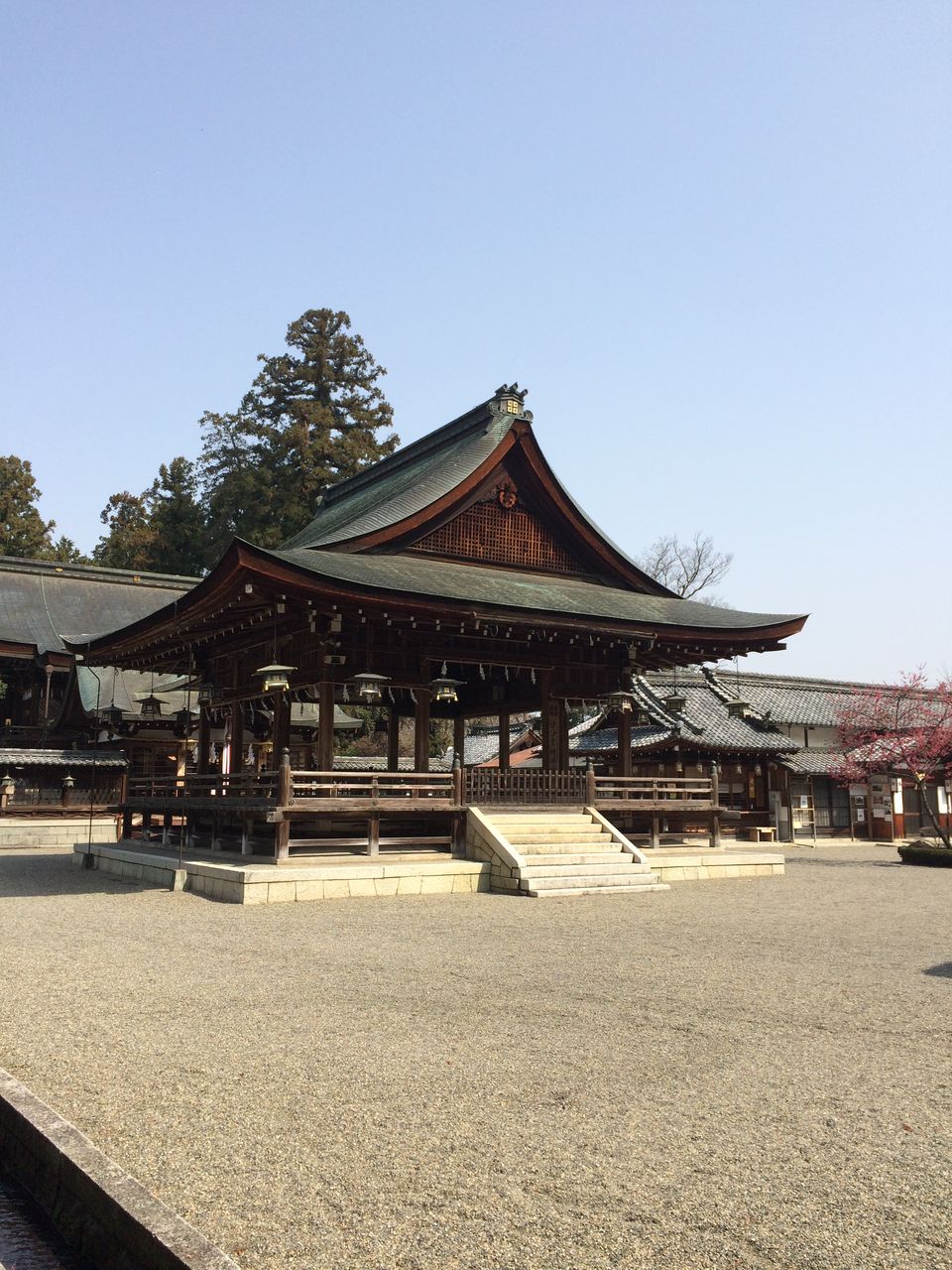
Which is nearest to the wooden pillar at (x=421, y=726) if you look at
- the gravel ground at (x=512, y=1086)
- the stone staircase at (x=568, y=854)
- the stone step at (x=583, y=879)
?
the stone staircase at (x=568, y=854)

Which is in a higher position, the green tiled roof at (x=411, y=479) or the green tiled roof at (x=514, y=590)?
the green tiled roof at (x=411, y=479)

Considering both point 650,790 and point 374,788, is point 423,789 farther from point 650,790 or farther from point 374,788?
point 650,790

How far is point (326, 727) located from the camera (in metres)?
17.9

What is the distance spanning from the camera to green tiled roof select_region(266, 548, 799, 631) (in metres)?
17.9

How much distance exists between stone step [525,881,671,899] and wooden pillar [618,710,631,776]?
4401 mm

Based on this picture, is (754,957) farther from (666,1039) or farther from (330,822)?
(330,822)

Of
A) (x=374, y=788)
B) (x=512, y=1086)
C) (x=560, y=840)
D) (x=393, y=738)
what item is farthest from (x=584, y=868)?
(x=512, y=1086)

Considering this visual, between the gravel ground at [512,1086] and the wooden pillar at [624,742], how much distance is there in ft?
31.6

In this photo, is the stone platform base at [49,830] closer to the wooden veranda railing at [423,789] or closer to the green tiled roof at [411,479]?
the wooden veranda railing at [423,789]

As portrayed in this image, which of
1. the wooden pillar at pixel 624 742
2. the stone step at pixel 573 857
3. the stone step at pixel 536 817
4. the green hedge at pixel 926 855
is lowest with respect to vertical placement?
the green hedge at pixel 926 855

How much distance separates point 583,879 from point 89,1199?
12704mm

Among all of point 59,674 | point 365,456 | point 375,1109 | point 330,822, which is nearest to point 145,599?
point 59,674

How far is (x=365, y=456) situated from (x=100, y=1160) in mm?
54054

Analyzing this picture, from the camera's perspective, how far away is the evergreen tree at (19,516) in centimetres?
5859
